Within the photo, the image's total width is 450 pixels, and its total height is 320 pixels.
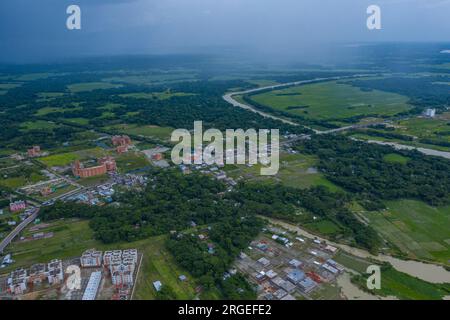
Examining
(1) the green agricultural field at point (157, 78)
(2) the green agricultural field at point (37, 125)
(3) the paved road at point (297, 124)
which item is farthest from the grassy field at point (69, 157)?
(1) the green agricultural field at point (157, 78)

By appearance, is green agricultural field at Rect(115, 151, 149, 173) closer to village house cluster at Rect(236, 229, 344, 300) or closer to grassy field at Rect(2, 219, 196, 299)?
grassy field at Rect(2, 219, 196, 299)

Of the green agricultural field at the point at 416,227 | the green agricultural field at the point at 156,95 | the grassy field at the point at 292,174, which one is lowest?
the green agricultural field at the point at 416,227

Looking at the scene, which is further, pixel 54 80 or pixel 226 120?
pixel 54 80

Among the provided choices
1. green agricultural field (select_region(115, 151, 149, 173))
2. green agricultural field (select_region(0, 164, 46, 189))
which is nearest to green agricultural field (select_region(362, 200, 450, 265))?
green agricultural field (select_region(115, 151, 149, 173))

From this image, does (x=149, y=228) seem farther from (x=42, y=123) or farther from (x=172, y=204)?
(x=42, y=123)

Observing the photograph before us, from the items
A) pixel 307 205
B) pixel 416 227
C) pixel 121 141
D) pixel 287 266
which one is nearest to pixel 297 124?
pixel 121 141

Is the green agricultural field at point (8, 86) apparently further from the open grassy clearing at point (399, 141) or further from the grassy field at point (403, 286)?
the grassy field at point (403, 286)

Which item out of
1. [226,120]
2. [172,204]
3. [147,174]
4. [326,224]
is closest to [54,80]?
[226,120]
